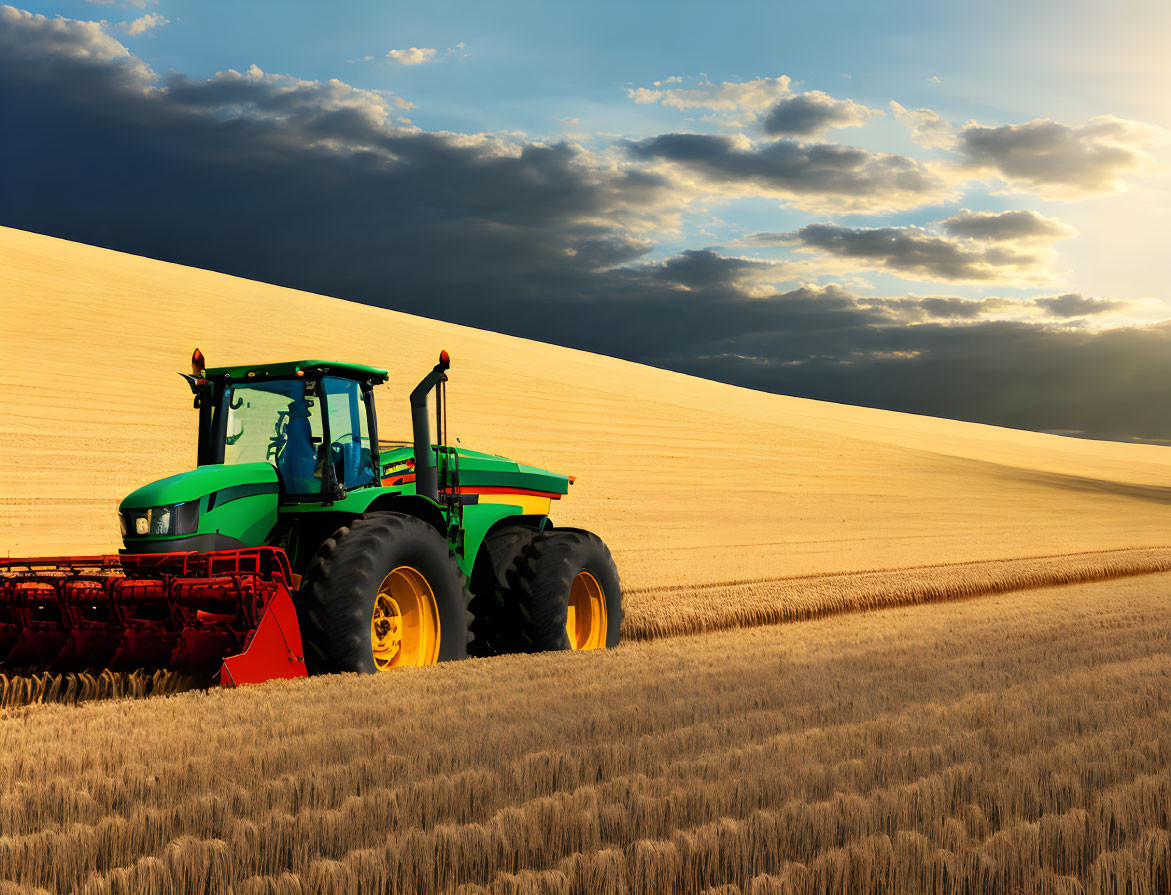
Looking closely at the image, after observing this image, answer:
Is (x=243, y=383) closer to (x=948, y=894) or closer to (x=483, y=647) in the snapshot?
(x=483, y=647)

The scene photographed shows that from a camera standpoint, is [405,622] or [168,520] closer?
[168,520]

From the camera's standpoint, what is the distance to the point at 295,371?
791cm

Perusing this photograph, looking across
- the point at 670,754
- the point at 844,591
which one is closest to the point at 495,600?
the point at 670,754

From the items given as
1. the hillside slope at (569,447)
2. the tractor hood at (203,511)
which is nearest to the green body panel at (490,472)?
the tractor hood at (203,511)

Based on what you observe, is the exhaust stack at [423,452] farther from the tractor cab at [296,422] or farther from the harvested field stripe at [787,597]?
the harvested field stripe at [787,597]

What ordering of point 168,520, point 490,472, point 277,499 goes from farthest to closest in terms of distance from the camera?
1. point 490,472
2. point 277,499
3. point 168,520

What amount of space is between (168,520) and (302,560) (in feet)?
3.63

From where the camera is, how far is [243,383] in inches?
324

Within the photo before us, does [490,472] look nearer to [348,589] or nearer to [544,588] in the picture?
[544,588]

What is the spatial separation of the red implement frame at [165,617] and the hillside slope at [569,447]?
7.02 m

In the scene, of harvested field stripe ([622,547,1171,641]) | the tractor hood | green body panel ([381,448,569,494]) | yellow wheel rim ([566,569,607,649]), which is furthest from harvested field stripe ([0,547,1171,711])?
green body panel ([381,448,569,494])

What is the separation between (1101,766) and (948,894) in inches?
75.6

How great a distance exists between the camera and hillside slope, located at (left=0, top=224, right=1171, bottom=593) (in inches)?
722

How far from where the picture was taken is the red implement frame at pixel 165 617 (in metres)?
6.67
